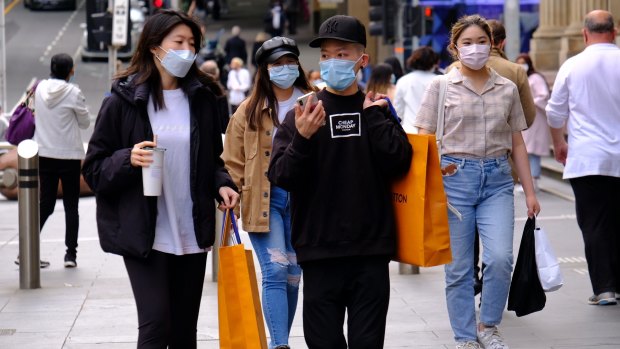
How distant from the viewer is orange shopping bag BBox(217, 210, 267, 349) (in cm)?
530

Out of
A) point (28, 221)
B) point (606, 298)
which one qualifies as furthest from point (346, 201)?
point (28, 221)

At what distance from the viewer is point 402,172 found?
546 cm

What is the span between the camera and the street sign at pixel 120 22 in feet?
84.1

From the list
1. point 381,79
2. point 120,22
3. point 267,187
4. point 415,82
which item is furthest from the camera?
point 120,22

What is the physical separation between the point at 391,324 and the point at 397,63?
6.61 m

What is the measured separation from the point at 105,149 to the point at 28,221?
488 cm

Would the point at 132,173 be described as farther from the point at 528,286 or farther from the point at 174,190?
the point at 528,286

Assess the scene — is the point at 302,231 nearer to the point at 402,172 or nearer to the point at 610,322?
the point at 402,172

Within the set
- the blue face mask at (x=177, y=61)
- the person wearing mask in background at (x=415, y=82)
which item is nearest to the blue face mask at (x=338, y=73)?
the blue face mask at (x=177, y=61)

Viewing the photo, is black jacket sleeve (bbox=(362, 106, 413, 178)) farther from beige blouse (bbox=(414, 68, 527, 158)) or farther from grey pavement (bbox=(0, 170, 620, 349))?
grey pavement (bbox=(0, 170, 620, 349))

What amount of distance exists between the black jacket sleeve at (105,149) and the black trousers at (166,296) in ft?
1.10

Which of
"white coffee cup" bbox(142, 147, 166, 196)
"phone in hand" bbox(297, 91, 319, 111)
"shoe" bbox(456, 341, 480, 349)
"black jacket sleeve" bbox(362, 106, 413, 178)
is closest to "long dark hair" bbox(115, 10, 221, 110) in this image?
"white coffee cup" bbox(142, 147, 166, 196)

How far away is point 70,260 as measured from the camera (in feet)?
37.6

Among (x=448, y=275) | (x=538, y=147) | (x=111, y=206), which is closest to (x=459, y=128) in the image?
(x=448, y=275)
